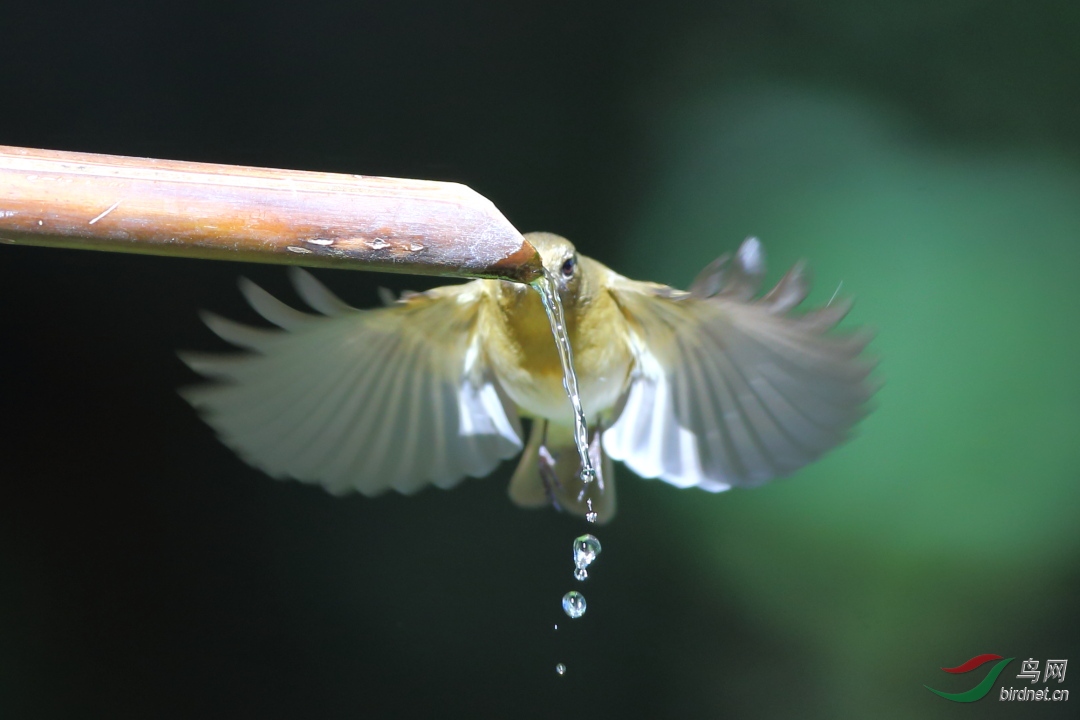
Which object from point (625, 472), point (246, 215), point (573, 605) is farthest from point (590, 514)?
point (246, 215)

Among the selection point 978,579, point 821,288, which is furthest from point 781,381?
point 978,579

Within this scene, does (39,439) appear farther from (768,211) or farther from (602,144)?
(768,211)

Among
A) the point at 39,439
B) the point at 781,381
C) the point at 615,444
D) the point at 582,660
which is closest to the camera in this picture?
the point at 781,381

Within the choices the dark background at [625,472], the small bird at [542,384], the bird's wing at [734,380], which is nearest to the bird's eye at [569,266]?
the small bird at [542,384]

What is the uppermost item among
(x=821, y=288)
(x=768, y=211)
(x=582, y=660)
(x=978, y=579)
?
(x=768, y=211)

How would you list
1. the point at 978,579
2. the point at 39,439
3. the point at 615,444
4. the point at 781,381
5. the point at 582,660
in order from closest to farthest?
the point at 781,381, the point at 615,444, the point at 39,439, the point at 978,579, the point at 582,660

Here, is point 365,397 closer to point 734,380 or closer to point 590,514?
point 590,514

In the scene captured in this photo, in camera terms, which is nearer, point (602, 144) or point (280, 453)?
point (280, 453)
